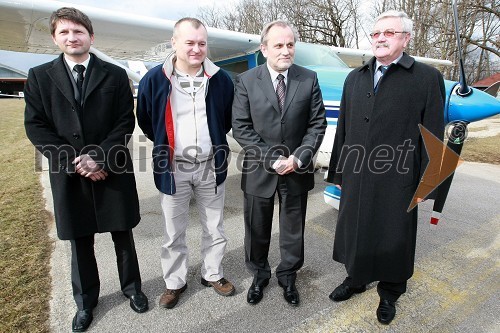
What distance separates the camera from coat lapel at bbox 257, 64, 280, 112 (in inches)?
86.7

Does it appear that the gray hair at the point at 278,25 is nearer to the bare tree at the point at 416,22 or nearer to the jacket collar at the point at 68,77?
the jacket collar at the point at 68,77

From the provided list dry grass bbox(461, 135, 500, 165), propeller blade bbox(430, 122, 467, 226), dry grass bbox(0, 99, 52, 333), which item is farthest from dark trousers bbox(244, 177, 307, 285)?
dry grass bbox(461, 135, 500, 165)

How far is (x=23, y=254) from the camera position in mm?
3033

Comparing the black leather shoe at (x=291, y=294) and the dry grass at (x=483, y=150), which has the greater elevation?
the dry grass at (x=483, y=150)

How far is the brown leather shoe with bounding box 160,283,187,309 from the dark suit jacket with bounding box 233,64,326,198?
3.21ft

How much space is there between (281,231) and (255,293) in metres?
0.52

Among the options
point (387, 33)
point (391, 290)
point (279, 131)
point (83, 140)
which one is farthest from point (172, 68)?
point (391, 290)

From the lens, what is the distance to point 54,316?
226 cm

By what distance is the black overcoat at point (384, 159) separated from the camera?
76.3 inches

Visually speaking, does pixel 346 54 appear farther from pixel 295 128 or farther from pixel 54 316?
pixel 54 316

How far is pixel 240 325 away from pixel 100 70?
1945 mm

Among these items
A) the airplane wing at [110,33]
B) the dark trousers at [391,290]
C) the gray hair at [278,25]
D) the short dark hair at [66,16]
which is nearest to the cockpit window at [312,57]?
the airplane wing at [110,33]

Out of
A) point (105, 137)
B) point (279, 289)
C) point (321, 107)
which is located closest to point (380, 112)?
point (321, 107)

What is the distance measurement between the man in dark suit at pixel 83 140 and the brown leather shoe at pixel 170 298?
0.15 m
